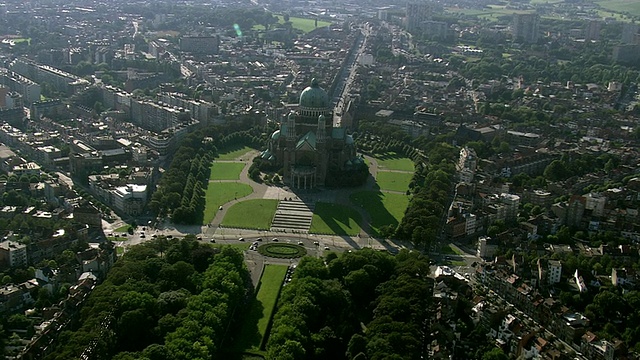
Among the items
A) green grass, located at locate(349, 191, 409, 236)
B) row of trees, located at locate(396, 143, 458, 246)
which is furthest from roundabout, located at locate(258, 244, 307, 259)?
row of trees, located at locate(396, 143, 458, 246)

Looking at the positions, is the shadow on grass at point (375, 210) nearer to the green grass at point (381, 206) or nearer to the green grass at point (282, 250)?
the green grass at point (381, 206)

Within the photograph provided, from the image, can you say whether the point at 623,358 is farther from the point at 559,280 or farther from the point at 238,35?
the point at 238,35

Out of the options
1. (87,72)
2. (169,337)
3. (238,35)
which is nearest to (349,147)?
(169,337)

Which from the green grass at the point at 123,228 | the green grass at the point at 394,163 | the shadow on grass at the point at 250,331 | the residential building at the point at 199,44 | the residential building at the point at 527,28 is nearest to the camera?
the shadow on grass at the point at 250,331

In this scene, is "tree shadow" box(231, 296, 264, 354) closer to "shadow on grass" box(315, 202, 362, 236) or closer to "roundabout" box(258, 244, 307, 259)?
"roundabout" box(258, 244, 307, 259)

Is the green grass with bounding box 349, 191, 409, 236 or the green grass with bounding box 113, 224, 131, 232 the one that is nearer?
the green grass with bounding box 113, 224, 131, 232

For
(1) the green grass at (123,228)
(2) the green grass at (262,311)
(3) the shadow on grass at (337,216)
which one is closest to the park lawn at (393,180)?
(3) the shadow on grass at (337,216)
